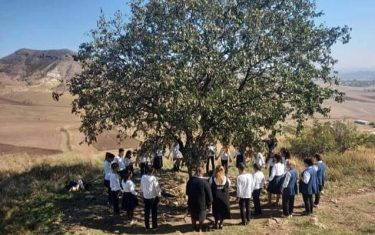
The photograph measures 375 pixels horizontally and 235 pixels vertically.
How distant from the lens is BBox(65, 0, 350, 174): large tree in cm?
1060

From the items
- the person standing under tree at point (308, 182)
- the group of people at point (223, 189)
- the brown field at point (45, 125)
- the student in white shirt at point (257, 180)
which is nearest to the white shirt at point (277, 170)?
the group of people at point (223, 189)

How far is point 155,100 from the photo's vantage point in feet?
36.3

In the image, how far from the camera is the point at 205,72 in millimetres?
10859

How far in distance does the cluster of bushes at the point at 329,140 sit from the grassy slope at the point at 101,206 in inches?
114

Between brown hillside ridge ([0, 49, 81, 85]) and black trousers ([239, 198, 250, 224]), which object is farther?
brown hillside ridge ([0, 49, 81, 85])

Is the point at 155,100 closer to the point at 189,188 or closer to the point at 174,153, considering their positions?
the point at 189,188

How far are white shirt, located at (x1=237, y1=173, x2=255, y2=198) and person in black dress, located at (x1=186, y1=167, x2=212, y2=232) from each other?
3.43 feet

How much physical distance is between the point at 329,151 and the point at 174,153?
409 inches

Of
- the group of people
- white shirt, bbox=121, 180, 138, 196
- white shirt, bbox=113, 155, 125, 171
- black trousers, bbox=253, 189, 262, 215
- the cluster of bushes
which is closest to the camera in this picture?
the group of people

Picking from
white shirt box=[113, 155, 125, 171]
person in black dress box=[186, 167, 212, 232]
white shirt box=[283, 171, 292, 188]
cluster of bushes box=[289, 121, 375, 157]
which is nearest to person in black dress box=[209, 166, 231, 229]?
person in black dress box=[186, 167, 212, 232]

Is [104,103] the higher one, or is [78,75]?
[78,75]

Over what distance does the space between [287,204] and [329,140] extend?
40.3 ft

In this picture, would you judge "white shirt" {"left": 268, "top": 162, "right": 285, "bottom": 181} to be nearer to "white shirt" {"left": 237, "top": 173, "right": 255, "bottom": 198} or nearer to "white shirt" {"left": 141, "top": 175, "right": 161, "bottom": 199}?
"white shirt" {"left": 237, "top": 173, "right": 255, "bottom": 198}

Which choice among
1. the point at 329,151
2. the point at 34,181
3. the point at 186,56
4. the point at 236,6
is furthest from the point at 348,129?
the point at 34,181
